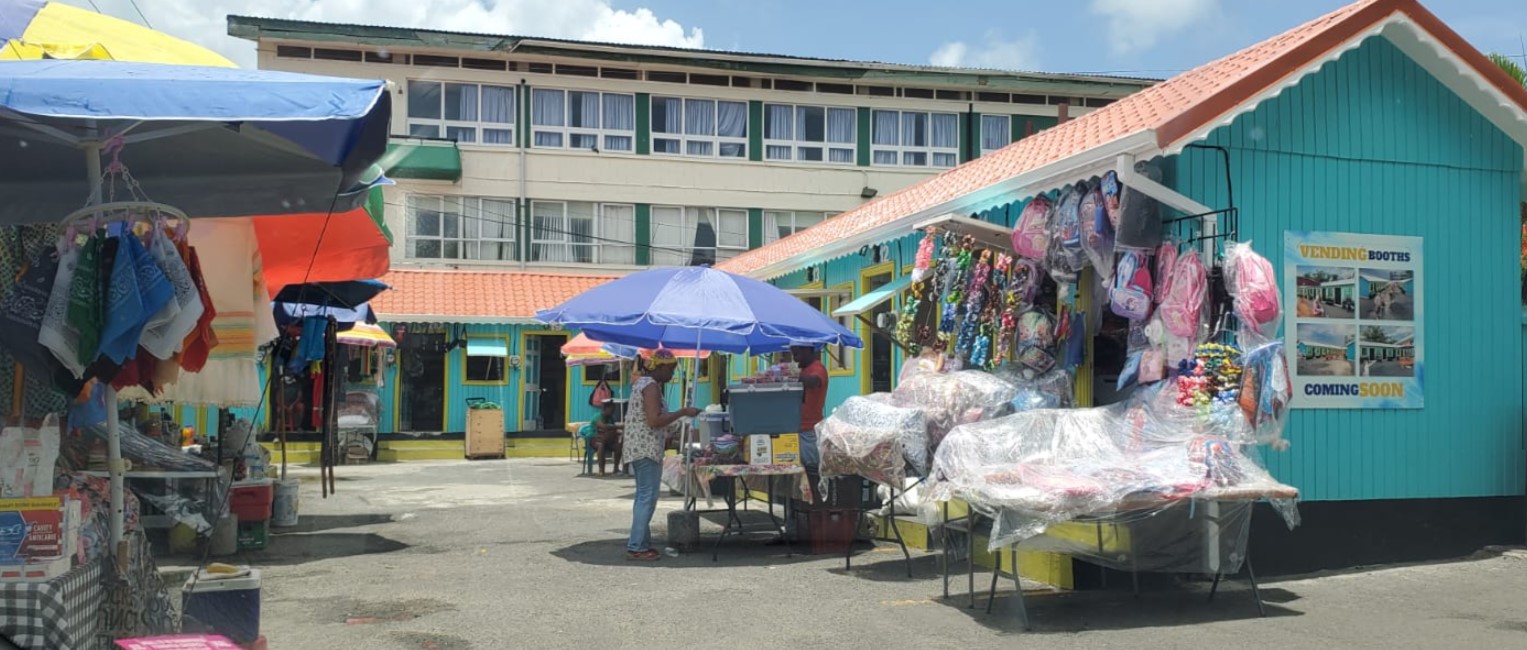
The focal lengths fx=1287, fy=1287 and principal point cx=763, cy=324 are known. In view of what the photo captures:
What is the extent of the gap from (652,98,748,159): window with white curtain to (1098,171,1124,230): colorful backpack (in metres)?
20.9

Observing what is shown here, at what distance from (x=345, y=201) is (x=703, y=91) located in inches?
909

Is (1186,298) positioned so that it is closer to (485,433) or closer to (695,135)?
(485,433)

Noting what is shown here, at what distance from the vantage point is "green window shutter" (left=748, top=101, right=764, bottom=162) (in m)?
29.6

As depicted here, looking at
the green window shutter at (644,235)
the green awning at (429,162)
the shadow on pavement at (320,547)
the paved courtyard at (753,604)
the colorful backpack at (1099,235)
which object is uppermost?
the green awning at (429,162)

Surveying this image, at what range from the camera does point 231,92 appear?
4.85m

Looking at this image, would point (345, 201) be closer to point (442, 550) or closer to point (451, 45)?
point (442, 550)

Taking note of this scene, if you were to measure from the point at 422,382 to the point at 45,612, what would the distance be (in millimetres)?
20868

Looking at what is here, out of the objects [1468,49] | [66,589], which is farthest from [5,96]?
[1468,49]

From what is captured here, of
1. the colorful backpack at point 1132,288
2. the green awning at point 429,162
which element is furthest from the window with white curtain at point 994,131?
the colorful backpack at point 1132,288

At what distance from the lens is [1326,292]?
9367 millimetres

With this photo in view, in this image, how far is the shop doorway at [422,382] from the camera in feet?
83.8

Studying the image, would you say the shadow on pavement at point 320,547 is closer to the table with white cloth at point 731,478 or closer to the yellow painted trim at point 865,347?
the table with white cloth at point 731,478

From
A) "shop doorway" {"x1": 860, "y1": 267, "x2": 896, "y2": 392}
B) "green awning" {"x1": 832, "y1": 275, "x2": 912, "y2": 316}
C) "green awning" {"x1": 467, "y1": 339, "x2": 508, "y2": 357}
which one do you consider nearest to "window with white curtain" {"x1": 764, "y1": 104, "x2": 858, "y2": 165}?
"green awning" {"x1": 467, "y1": 339, "x2": 508, "y2": 357}

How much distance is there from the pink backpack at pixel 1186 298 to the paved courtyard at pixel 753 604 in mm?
1797
